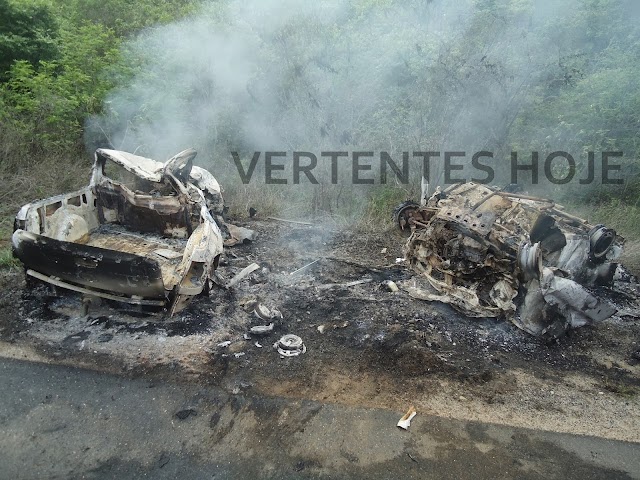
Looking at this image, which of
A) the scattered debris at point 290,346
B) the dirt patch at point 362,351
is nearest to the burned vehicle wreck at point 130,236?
the dirt patch at point 362,351

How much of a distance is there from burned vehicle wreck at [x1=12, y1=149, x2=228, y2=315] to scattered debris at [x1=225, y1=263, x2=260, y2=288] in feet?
1.94

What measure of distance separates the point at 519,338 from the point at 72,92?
10.1 metres

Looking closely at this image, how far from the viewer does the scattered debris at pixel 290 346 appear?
14.3 ft

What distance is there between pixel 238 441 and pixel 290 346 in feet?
3.99

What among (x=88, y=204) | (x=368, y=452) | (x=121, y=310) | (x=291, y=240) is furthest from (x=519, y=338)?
(x=88, y=204)

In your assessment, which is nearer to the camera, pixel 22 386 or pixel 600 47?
pixel 22 386

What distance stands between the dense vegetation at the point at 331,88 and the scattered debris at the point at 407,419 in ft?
17.1

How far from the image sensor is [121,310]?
4438mm

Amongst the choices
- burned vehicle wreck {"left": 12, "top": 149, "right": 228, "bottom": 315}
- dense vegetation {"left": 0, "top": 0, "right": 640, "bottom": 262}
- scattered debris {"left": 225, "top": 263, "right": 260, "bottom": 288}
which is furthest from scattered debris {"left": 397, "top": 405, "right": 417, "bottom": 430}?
dense vegetation {"left": 0, "top": 0, "right": 640, "bottom": 262}

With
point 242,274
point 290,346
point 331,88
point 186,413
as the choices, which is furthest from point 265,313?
point 331,88

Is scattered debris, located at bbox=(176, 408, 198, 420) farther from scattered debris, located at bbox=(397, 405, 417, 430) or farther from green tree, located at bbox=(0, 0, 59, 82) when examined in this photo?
green tree, located at bbox=(0, 0, 59, 82)

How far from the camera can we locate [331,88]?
10203 millimetres

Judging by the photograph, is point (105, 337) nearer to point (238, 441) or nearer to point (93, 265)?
point (93, 265)

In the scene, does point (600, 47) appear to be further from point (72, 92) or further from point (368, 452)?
point (72, 92)
